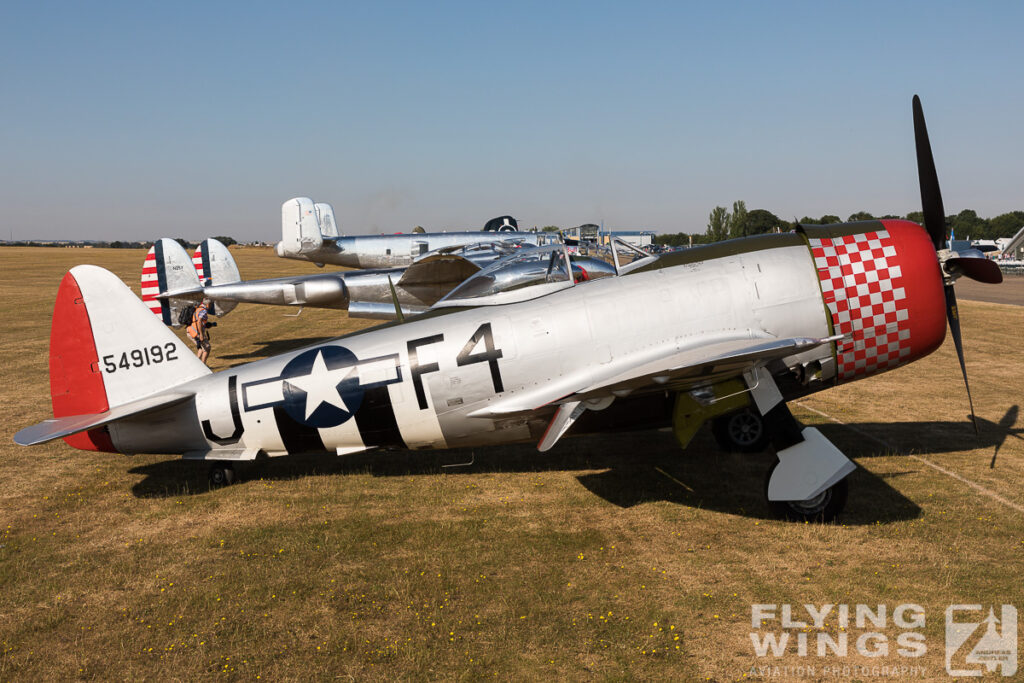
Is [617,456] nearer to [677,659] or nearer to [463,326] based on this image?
[463,326]

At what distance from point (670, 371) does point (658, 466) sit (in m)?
3.24

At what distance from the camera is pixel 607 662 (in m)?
4.90

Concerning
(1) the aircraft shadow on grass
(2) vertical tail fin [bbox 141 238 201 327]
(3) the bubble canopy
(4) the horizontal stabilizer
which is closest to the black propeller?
(1) the aircraft shadow on grass

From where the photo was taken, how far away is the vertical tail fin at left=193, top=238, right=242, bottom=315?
2156 centimetres

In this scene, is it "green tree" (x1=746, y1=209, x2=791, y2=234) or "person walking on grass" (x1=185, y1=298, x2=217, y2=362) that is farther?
"green tree" (x1=746, y1=209, x2=791, y2=234)

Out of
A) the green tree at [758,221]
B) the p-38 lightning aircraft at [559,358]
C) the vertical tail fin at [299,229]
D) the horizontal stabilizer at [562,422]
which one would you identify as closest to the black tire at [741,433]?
the p-38 lightning aircraft at [559,358]

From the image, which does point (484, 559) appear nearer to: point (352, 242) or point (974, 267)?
point (974, 267)

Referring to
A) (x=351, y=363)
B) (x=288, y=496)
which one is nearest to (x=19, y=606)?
(x=288, y=496)

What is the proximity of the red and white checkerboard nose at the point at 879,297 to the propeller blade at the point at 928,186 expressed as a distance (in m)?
0.45

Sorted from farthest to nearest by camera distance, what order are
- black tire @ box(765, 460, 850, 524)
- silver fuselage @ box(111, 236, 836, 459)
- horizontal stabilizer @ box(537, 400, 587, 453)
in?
1. silver fuselage @ box(111, 236, 836, 459)
2. black tire @ box(765, 460, 850, 524)
3. horizontal stabilizer @ box(537, 400, 587, 453)

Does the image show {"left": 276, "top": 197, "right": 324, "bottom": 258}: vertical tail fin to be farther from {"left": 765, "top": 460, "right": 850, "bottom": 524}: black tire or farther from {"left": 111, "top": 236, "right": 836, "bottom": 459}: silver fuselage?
{"left": 765, "top": 460, "right": 850, "bottom": 524}: black tire

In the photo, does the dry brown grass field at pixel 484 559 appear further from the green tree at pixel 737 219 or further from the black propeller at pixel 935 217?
the green tree at pixel 737 219

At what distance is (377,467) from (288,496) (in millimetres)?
1362

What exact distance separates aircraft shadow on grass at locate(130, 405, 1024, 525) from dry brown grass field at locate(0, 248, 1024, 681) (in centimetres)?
4
